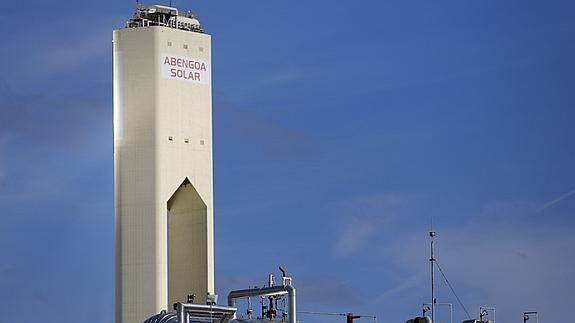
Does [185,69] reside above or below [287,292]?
above

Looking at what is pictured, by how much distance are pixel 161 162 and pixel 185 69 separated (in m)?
7.68

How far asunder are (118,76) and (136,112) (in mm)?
2974

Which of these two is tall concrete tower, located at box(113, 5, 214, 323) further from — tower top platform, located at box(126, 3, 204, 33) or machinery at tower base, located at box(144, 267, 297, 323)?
machinery at tower base, located at box(144, 267, 297, 323)

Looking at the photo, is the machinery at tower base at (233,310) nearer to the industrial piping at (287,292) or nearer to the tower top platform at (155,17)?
the industrial piping at (287,292)

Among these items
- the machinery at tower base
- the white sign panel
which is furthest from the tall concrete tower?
the machinery at tower base

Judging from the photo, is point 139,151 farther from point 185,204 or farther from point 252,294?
point 252,294

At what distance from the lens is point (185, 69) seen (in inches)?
4380

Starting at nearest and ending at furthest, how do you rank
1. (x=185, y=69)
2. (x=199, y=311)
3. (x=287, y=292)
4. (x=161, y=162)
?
(x=199, y=311), (x=287, y=292), (x=161, y=162), (x=185, y=69)

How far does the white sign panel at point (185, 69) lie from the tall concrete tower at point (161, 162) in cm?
7

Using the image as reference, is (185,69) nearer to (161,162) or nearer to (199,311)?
(161,162)

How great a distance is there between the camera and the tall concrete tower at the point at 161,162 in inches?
4168

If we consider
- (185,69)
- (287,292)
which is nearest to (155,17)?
(185,69)

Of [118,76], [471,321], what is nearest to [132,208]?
[118,76]

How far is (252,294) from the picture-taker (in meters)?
67.3
